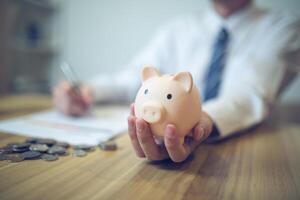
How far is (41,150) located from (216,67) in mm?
639

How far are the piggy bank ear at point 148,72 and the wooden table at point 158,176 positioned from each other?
149mm

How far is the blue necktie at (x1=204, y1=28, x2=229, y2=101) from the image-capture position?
0.92 metres

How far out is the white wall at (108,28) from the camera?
1.49 metres

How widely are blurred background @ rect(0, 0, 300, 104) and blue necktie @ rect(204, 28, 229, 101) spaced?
500 millimetres

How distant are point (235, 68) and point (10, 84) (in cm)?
112

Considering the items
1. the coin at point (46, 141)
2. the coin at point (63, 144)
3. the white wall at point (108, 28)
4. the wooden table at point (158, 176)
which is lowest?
the wooden table at point (158, 176)

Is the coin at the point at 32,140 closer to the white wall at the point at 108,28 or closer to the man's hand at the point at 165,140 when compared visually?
the man's hand at the point at 165,140

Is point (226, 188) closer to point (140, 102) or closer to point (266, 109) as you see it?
point (140, 102)

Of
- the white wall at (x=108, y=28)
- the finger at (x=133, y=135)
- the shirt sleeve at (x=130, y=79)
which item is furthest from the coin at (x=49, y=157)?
the white wall at (x=108, y=28)

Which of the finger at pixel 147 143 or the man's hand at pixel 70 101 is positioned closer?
the finger at pixel 147 143

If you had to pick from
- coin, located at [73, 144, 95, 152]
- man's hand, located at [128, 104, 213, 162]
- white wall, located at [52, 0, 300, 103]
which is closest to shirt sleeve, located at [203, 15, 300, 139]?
man's hand, located at [128, 104, 213, 162]

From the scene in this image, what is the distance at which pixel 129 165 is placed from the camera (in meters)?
0.48

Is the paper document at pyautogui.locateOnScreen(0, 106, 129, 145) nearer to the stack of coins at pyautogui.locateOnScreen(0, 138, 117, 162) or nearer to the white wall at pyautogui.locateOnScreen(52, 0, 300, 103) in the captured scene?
the stack of coins at pyautogui.locateOnScreen(0, 138, 117, 162)

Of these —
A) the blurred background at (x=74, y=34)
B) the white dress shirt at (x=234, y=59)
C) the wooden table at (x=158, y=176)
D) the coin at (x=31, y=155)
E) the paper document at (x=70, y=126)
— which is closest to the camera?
the wooden table at (x=158, y=176)
